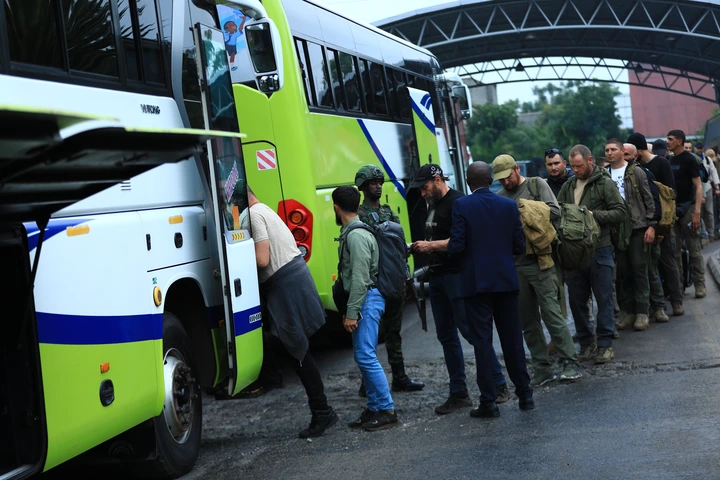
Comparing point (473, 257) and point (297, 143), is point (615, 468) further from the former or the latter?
point (297, 143)

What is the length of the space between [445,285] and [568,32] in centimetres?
3601

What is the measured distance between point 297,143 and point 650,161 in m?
4.06

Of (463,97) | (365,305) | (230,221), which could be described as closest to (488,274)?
(365,305)

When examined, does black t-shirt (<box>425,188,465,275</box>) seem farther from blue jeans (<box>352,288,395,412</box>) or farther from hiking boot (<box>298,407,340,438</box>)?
hiking boot (<box>298,407,340,438</box>)

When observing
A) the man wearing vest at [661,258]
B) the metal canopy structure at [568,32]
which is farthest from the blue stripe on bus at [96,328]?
the metal canopy structure at [568,32]

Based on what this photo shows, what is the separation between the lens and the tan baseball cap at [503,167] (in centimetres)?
828

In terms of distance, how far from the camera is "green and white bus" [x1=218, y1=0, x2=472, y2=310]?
959 centimetres

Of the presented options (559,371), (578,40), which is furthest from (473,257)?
(578,40)

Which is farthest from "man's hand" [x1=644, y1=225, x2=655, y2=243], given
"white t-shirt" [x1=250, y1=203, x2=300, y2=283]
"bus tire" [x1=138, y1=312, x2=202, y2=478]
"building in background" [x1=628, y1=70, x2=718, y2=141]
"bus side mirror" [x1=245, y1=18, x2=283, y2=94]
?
"building in background" [x1=628, y1=70, x2=718, y2=141]

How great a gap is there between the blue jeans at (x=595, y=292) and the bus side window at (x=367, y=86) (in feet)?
13.5

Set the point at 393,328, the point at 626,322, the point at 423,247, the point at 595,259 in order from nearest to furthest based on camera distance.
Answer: the point at 423,247
the point at 393,328
the point at 595,259
the point at 626,322

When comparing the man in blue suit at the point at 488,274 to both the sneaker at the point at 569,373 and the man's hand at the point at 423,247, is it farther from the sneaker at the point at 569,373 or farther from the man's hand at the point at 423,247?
the sneaker at the point at 569,373

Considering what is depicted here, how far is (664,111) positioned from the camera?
369 ft

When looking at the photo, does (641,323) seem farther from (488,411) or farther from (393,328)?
(488,411)
